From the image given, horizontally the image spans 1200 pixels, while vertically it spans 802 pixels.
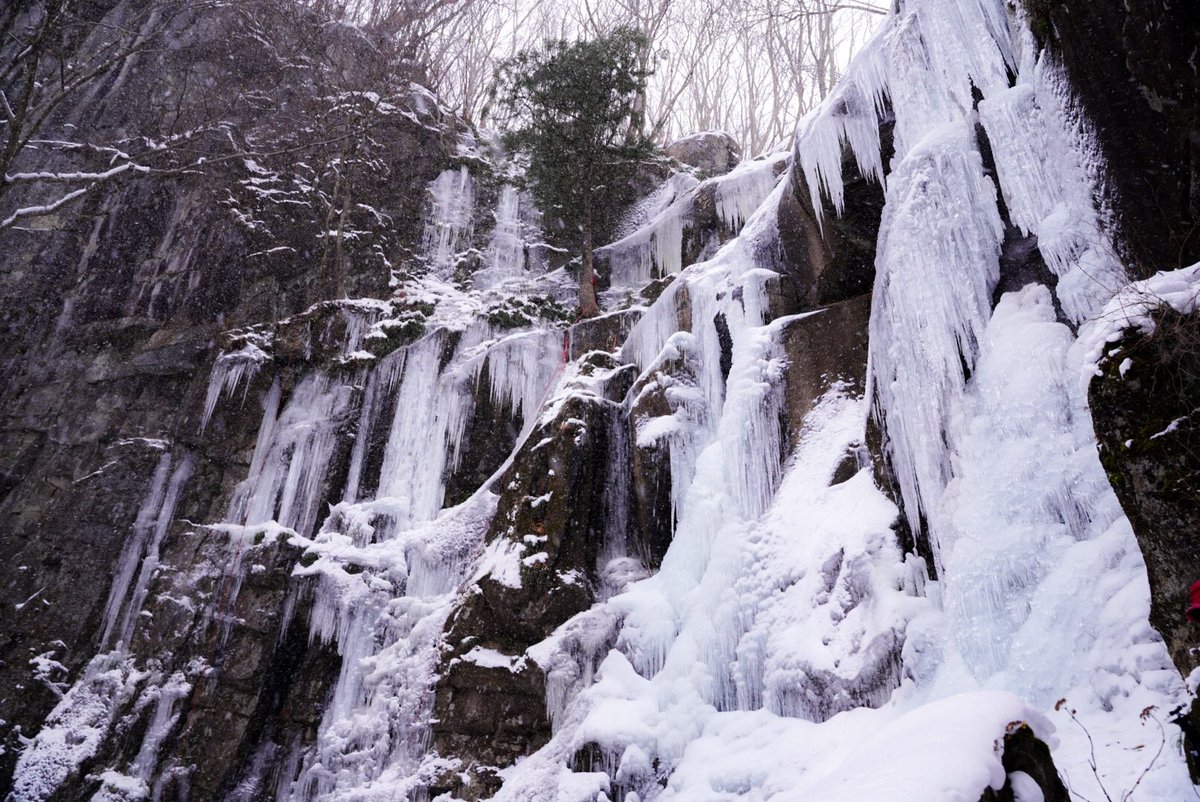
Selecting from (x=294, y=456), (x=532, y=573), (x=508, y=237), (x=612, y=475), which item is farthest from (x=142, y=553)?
(x=508, y=237)

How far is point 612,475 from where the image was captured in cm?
855

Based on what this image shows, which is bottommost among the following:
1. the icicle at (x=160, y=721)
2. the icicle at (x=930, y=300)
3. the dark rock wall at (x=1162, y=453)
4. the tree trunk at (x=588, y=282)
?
the icicle at (x=160, y=721)

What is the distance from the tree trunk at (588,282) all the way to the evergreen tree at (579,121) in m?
0.02

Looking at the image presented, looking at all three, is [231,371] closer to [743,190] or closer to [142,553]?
[142,553]

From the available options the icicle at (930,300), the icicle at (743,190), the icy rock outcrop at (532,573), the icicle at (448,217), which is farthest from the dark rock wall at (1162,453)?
the icicle at (448,217)

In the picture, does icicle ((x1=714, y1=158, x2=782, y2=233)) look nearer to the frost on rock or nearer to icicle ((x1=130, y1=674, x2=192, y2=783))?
the frost on rock

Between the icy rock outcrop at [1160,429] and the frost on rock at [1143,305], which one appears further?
the frost on rock at [1143,305]

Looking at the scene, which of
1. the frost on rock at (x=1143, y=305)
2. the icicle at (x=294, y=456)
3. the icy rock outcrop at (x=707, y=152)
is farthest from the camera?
the icy rock outcrop at (x=707, y=152)

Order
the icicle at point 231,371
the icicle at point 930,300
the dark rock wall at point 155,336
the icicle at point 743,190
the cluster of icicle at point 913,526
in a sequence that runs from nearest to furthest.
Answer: the cluster of icicle at point 913,526 → the icicle at point 930,300 → the dark rock wall at point 155,336 → the icicle at point 231,371 → the icicle at point 743,190

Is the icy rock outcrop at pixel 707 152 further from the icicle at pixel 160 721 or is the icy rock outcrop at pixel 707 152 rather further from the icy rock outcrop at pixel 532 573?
the icicle at pixel 160 721

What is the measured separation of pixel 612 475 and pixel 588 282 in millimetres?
5710

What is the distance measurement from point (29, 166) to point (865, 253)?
1586 centimetres

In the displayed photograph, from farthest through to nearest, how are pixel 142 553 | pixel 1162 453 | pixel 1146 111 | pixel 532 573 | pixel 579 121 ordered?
pixel 579 121, pixel 142 553, pixel 532 573, pixel 1146 111, pixel 1162 453

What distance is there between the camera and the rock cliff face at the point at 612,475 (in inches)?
161
